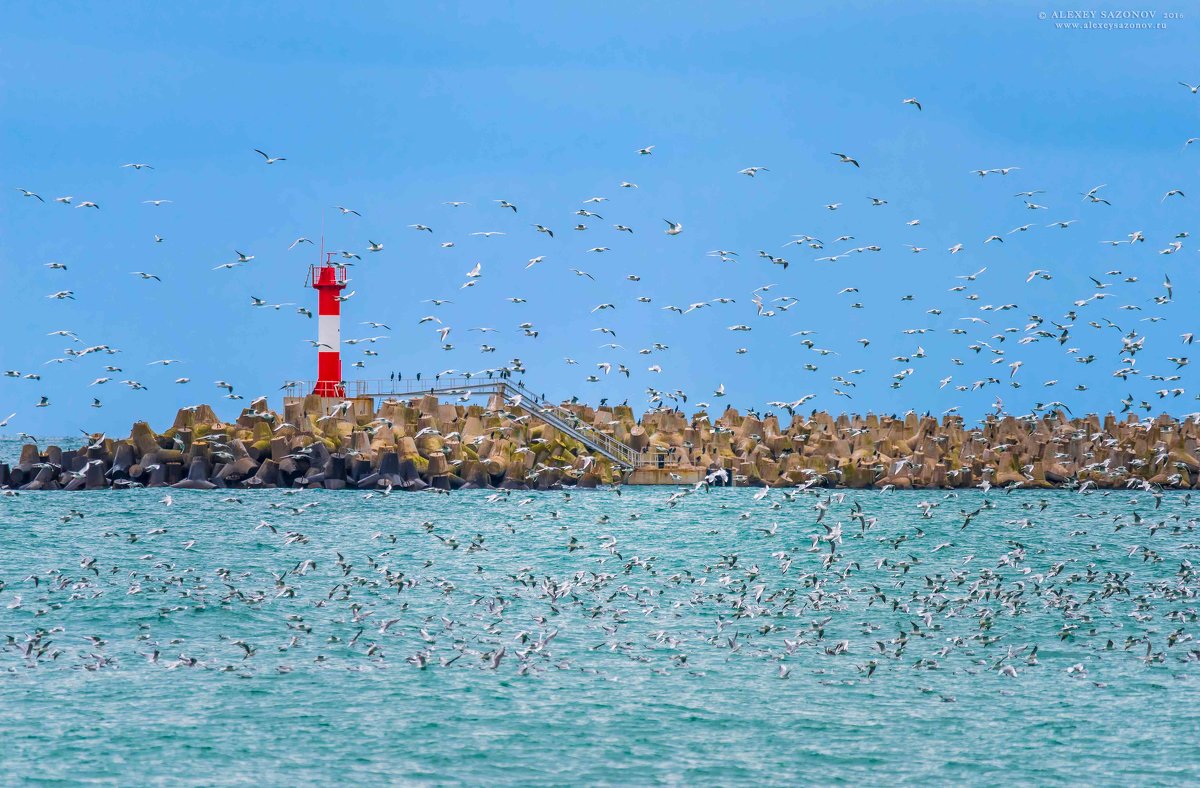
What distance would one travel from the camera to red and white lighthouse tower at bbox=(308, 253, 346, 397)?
62562mm

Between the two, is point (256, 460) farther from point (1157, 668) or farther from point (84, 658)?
point (1157, 668)

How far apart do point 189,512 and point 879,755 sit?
31.5 metres

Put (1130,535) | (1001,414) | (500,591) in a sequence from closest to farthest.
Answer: (500,591)
(1130,535)
(1001,414)

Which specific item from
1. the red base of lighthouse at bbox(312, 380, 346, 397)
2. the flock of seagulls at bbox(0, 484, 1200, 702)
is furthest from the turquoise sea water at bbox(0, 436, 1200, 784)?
the red base of lighthouse at bbox(312, 380, 346, 397)

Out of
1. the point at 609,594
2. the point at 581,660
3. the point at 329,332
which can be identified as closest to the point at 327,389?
the point at 329,332

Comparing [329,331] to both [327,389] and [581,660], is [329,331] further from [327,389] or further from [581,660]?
[581,660]

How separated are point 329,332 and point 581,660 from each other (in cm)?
3881

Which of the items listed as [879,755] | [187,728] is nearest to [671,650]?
[879,755]

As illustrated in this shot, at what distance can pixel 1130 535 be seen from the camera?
46.4 meters

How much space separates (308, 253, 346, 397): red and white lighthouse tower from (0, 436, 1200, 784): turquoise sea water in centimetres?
1841

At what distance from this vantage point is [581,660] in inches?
1035

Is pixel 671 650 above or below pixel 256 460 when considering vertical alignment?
below

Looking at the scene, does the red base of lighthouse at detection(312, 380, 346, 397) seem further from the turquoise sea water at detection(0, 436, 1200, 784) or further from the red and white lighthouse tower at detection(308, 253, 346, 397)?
the turquoise sea water at detection(0, 436, 1200, 784)

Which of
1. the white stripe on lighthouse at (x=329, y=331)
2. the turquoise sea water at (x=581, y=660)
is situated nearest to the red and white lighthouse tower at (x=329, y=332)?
the white stripe on lighthouse at (x=329, y=331)
